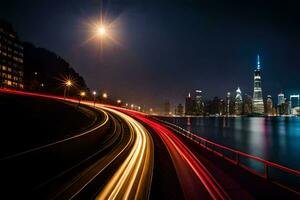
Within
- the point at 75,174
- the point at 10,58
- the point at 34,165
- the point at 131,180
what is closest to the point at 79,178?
the point at 75,174

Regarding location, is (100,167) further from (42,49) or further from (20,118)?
(42,49)

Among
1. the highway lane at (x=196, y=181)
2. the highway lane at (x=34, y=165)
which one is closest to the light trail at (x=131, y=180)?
the highway lane at (x=196, y=181)

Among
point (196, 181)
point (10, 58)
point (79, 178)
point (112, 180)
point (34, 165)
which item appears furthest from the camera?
point (10, 58)

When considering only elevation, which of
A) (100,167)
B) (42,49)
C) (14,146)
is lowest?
(100,167)

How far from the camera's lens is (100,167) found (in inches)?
779

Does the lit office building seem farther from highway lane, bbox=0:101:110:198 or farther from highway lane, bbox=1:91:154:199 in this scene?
highway lane, bbox=1:91:154:199

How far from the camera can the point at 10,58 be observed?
121375 mm

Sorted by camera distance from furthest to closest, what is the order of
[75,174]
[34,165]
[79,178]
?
1. [75,174]
2. [79,178]
3. [34,165]

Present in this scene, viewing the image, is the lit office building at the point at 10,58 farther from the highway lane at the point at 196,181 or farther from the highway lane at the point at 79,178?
the highway lane at the point at 196,181

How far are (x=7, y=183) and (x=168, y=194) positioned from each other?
26.1 ft

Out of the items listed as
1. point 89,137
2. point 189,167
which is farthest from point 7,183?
point 89,137

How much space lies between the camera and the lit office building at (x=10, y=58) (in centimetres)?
11575

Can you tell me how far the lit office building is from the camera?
→ 116 meters

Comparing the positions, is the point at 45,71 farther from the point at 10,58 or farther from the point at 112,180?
the point at 112,180
